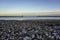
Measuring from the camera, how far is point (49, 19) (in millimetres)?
1081

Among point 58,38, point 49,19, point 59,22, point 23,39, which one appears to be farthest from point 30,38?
point 49,19

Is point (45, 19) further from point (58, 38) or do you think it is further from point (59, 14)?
point (58, 38)

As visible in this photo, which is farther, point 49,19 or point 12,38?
point 49,19

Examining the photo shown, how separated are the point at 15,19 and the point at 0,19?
0.65 ft

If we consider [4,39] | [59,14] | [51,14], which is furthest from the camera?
[51,14]

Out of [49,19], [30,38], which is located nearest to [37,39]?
[30,38]

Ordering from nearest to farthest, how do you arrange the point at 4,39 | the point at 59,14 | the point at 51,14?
the point at 4,39, the point at 59,14, the point at 51,14

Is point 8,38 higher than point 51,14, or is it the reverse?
point 51,14

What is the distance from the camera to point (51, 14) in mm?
1023

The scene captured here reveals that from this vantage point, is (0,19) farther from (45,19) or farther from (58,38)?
(58,38)

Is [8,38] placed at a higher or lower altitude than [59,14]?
lower

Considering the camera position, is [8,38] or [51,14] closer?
[8,38]

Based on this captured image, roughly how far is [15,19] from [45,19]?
0.32 m

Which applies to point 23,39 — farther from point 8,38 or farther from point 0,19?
point 0,19
